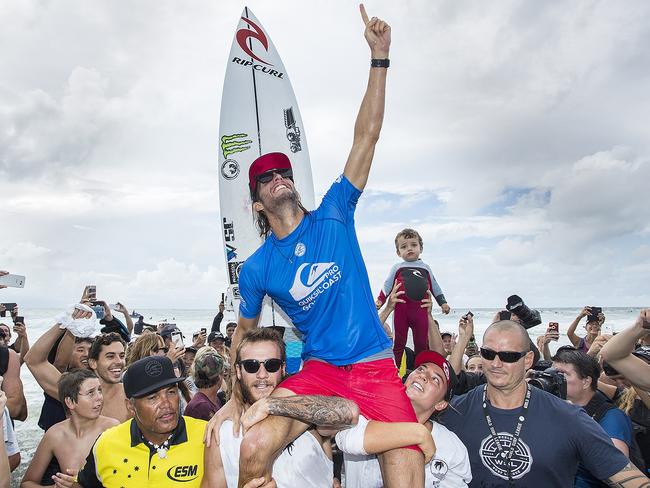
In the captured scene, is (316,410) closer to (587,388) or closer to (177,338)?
(587,388)

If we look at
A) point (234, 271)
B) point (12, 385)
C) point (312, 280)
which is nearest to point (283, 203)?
point (312, 280)

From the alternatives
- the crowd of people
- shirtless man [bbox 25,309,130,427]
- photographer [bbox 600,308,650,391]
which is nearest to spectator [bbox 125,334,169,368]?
shirtless man [bbox 25,309,130,427]

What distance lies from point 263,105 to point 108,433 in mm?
7049

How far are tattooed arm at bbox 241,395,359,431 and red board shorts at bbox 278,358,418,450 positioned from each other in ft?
0.54

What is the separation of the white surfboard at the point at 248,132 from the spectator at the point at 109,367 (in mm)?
3687

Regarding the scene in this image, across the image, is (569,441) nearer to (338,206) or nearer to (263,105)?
(338,206)

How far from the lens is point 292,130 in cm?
930

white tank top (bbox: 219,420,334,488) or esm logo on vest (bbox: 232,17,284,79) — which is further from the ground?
esm logo on vest (bbox: 232,17,284,79)

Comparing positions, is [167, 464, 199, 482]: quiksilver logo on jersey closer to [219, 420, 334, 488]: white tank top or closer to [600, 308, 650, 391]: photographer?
[219, 420, 334, 488]: white tank top

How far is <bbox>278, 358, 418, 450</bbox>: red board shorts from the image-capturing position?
9.58ft

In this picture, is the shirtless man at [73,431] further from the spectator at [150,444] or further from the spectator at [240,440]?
the spectator at [240,440]

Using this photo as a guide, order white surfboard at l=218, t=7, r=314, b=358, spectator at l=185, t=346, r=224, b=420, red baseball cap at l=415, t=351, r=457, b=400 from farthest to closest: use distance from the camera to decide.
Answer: white surfboard at l=218, t=7, r=314, b=358 < spectator at l=185, t=346, r=224, b=420 < red baseball cap at l=415, t=351, r=457, b=400

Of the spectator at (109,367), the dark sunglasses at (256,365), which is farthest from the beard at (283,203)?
the spectator at (109,367)

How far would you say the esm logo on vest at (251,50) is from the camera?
31.3 ft
